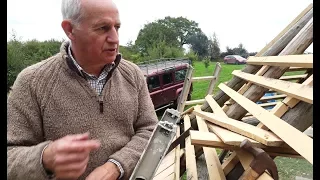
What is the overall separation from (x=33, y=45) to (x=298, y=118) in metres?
18.4

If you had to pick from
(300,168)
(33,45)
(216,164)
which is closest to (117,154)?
(216,164)

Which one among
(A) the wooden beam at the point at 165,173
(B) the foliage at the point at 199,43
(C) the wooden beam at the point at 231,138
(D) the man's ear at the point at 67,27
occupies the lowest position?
(A) the wooden beam at the point at 165,173

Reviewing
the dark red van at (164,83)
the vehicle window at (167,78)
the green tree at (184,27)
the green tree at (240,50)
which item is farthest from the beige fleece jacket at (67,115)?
the green tree at (184,27)

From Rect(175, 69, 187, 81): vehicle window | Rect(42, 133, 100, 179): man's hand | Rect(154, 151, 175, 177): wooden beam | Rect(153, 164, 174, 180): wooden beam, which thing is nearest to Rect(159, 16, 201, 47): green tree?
Rect(175, 69, 187, 81): vehicle window

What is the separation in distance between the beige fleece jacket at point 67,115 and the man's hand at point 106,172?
0.17 feet

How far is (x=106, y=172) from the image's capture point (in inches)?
59.8

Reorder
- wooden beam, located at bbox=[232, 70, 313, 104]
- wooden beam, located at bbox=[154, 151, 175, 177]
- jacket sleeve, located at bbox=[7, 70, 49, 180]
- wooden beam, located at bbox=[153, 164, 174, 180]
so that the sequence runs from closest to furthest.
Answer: jacket sleeve, located at bbox=[7, 70, 49, 180] < wooden beam, located at bbox=[232, 70, 313, 104] < wooden beam, located at bbox=[153, 164, 174, 180] < wooden beam, located at bbox=[154, 151, 175, 177]

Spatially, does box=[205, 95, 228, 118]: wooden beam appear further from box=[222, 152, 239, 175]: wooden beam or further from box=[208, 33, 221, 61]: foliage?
box=[208, 33, 221, 61]: foliage

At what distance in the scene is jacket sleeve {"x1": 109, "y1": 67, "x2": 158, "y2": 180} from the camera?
159 centimetres

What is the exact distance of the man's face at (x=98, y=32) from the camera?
1.53 meters

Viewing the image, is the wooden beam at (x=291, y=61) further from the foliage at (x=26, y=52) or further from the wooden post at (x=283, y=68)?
the foliage at (x=26, y=52)

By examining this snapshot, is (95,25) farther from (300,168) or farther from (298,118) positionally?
(300,168)

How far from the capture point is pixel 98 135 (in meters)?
1.60

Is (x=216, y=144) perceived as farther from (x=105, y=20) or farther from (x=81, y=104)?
(x=105, y=20)
